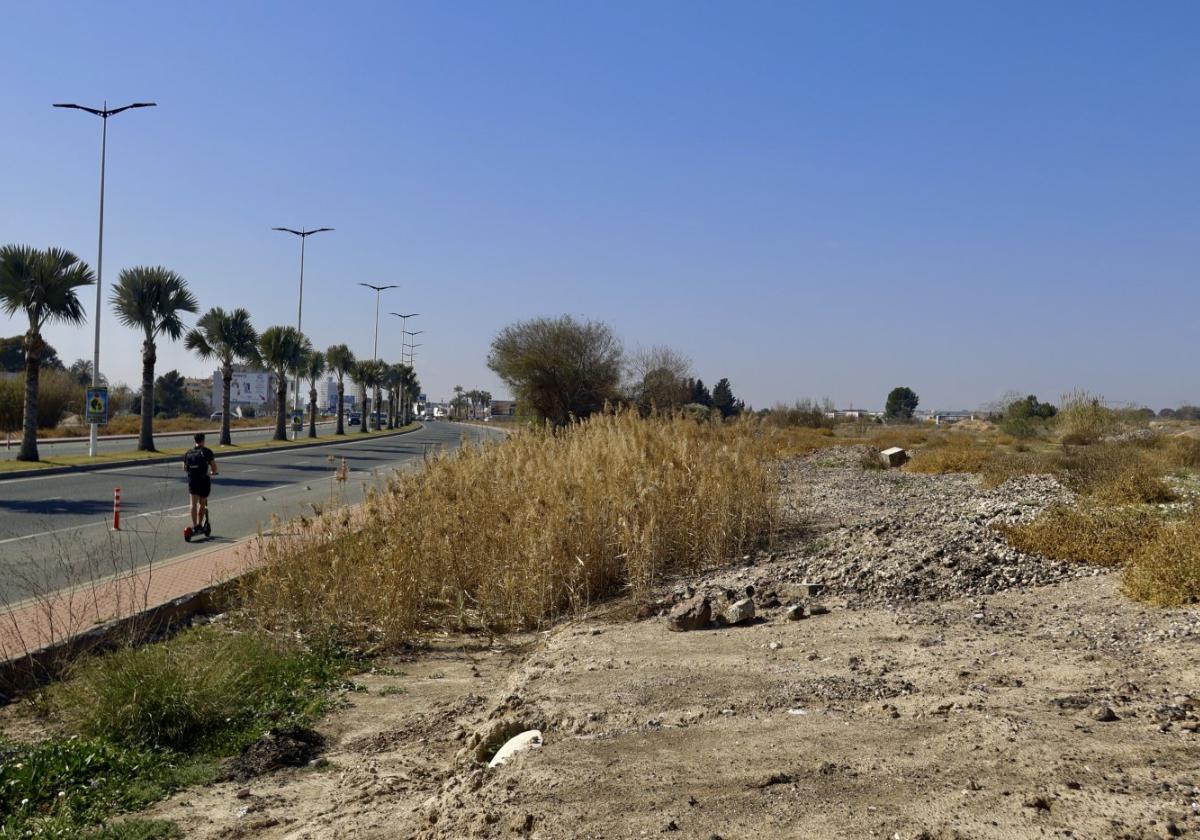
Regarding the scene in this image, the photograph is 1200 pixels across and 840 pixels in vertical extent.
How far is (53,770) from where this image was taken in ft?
17.8

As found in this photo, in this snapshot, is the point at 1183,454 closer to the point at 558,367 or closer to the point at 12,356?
the point at 558,367

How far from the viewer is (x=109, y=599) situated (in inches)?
377

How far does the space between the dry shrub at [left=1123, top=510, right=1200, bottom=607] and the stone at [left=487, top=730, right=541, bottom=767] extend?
449 centimetres

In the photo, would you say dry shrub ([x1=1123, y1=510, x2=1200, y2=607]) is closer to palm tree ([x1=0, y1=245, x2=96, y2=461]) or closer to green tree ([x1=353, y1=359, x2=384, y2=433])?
palm tree ([x1=0, y1=245, x2=96, y2=461])

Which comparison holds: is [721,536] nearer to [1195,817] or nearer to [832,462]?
[1195,817]

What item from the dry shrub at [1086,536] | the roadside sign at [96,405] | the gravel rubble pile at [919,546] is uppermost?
the roadside sign at [96,405]

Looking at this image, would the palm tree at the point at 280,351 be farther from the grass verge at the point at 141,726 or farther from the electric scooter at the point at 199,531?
the grass verge at the point at 141,726

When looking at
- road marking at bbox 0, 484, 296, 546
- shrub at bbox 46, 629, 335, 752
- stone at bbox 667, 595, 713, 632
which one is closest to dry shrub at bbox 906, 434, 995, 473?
road marking at bbox 0, 484, 296, 546

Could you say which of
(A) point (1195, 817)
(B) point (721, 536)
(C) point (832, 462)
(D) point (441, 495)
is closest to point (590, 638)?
(D) point (441, 495)

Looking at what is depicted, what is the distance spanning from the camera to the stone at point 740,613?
8.14m

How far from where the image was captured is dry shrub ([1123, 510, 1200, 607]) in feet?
23.3

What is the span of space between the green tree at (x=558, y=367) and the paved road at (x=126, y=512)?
11.6m

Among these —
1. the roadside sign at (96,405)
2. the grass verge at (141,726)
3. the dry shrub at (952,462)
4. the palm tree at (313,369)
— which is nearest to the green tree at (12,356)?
the palm tree at (313,369)

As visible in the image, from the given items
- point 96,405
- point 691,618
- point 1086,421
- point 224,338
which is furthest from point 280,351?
point 691,618
